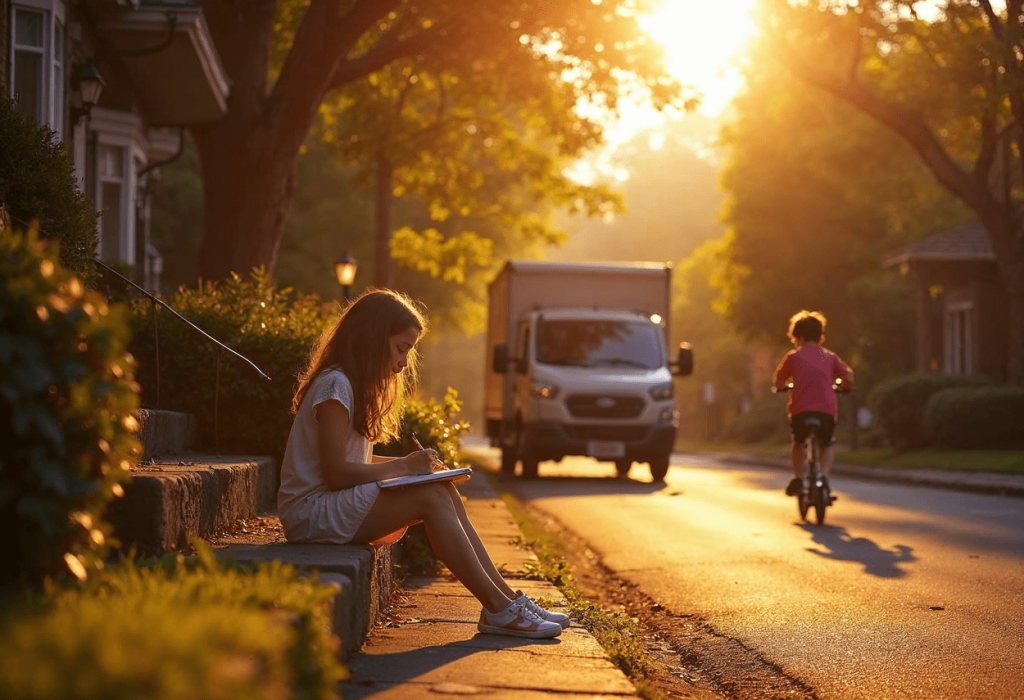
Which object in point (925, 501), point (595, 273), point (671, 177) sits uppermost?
point (671, 177)

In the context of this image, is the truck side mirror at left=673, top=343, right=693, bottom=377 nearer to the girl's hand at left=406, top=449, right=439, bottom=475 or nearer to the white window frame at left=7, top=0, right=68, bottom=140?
the white window frame at left=7, top=0, right=68, bottom=140

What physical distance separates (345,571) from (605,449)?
1489 cm

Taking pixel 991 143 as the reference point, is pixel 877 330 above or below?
below

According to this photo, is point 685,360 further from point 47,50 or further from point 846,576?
point 846,576

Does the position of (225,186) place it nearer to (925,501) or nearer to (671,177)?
(925,501)

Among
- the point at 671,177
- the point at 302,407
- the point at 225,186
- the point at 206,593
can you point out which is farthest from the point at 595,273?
the point at 671,177

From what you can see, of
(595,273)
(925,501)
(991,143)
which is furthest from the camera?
(991,143)

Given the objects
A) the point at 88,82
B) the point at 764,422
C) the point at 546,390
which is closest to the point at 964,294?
the point at 764,422

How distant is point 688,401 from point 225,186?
173 ft

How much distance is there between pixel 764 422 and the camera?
1918 inches

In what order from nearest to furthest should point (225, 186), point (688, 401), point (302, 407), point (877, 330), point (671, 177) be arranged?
1. point (302, 407)
2. point (225, 186)
3. point (877, 330)
4. point (688, 401)
5. point (671, 177)

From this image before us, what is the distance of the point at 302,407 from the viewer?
19.9 feet

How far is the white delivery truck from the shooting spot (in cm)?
1991

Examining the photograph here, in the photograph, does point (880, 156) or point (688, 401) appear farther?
point (688, 401)
